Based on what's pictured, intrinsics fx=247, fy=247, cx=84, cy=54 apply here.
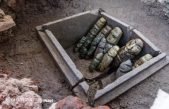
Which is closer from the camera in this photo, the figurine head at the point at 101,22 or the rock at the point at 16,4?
the rock at the point at 16,4

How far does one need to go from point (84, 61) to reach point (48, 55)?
962 mm

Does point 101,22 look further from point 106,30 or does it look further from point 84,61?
point 84,61

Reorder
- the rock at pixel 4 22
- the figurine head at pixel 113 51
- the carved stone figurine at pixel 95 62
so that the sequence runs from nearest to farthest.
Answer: the rock at pixel 4 22, the figurine head at pixel 113 51, the carved stone figurine at pixel 95 62

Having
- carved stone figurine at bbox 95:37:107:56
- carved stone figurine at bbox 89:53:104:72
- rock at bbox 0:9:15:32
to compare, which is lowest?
carved stone figurine at bbox 89:53:104:72

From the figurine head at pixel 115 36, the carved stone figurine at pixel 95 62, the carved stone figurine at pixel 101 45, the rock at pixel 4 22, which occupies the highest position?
the rock at pixel 4 22

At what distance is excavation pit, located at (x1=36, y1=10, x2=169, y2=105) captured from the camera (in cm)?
287

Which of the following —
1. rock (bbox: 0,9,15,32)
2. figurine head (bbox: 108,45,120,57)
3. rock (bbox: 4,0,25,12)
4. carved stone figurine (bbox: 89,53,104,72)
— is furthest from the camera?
carved stone figurine (bbox: 89,53,104,72)

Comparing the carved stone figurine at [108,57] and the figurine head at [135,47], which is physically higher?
the figurine head at [135,47]

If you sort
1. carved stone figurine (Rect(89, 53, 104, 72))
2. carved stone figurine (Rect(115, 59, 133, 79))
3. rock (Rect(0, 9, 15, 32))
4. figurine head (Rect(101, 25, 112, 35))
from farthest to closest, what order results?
figurine head (Rect(101, 25, 112, 35)) < carved stone figurine (Rect(89, 53, 104, 72)) < carved stone figurine (Rect(115, 59, 133, 79)) < rock (Rect(0, 9, 15, 32))

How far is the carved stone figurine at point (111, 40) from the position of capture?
3902mm

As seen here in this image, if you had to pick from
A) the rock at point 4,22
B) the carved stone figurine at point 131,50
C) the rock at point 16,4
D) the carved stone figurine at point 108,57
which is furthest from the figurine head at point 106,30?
the rock at point 4,22

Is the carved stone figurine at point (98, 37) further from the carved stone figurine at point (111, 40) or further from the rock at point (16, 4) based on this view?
the rock at point (16, 4)

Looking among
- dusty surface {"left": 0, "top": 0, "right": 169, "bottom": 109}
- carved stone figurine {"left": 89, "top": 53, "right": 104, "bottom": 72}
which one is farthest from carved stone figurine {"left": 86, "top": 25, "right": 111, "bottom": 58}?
dusty surface {"left": 0, "top": 0, "right": 169, "bottom": 109}

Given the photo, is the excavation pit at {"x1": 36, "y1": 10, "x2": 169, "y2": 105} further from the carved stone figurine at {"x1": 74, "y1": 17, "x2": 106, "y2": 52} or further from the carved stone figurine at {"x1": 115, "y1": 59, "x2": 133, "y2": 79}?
the carved stone figurine at {"x1": 115, "y1": 59, "x2": 133, "y2": 79}
